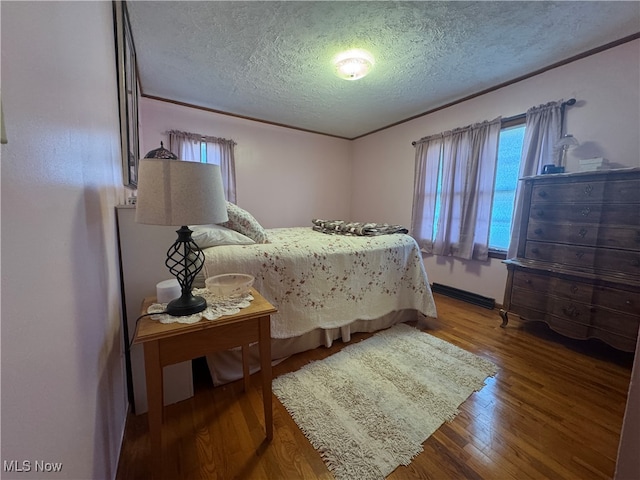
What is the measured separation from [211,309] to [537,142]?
3161 millimetres

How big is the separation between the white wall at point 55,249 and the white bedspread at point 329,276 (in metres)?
0.74

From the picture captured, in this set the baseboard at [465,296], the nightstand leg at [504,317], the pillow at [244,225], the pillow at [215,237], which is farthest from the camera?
the baseboard at [465,296]

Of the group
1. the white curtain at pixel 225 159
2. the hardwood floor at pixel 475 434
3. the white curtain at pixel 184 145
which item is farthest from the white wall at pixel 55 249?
the white curtain at pixel 225 159

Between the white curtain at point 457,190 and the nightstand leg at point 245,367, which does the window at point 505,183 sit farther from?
the nightstand leg at point 245,367

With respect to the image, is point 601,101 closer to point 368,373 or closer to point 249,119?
point 368,373

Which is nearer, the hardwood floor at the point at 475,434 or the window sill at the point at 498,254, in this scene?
the hardwood floor at the point at 475,434

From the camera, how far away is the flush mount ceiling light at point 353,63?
7.05 ft

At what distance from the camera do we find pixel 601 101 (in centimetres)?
212

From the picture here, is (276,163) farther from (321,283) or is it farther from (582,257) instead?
(582,257)

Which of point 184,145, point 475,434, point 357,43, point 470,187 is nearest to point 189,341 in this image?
point 475,434

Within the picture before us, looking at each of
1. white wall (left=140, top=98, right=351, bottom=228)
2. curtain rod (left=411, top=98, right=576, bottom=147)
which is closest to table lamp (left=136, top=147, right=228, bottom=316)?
white wall (left=140, top=98, right=351, bottom=228)

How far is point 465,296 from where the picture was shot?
3104 millimetres

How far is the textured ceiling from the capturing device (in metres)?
1.70

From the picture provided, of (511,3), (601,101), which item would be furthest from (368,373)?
(601,101)
